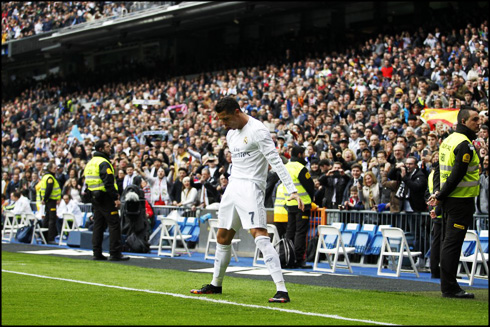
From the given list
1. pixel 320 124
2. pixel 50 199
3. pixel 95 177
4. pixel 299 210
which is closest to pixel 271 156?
pixel 299 210

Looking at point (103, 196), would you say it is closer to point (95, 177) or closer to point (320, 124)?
point (95, 177)

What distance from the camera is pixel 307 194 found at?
47.0 ft

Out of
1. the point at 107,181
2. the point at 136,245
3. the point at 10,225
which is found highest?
the point at 107,181

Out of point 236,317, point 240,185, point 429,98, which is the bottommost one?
point 236,317

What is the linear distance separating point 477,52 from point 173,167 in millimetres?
8944

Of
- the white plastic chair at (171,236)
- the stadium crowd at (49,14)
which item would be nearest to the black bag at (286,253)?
the white plastic chair at (171,236)

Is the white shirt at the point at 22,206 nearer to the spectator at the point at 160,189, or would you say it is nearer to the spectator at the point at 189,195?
the spectator at the point at 160,189

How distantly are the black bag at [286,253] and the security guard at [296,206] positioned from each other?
77 mm

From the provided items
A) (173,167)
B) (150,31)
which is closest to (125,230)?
(173,167)

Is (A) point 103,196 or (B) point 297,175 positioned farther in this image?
(A) point 103,196

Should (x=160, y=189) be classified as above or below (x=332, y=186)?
below

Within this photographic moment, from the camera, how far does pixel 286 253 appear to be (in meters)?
14.3

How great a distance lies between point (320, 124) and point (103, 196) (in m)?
7.80

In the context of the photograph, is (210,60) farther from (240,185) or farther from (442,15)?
(240,185)
